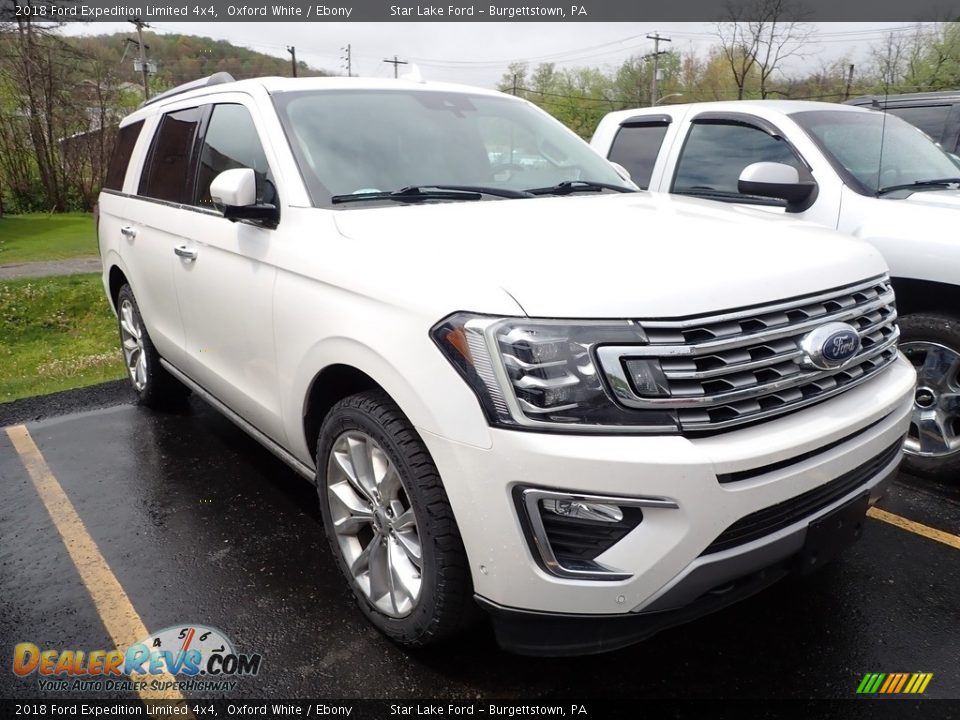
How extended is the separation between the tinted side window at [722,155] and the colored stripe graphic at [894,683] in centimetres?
297

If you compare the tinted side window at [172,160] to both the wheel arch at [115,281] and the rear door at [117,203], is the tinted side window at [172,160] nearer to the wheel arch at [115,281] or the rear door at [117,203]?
the rear door at [117,203]

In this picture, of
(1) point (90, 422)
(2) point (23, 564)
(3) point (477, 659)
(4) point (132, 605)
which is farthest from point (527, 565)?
(1) point (90, 422)

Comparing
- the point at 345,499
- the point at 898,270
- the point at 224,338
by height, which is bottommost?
the point at 345,499

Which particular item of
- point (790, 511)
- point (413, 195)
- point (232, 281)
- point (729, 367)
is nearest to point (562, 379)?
point (729, 367)

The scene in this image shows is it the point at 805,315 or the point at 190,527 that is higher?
the point at 805,315

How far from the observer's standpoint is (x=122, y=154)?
5.00m

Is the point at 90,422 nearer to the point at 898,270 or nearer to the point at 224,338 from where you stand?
the point at 224,338

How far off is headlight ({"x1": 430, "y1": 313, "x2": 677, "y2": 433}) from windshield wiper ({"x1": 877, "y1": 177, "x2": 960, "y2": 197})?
290cm

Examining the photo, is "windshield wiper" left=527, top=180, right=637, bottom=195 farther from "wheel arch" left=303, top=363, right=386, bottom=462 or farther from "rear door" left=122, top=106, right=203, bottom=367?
"rear door" left=122, top=106, right=203, bottom=367

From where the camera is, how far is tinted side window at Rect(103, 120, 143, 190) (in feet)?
15.8

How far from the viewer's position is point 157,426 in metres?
4.84

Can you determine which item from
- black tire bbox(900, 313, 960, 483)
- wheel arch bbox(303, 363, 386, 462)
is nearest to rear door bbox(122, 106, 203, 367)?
wheel arch bbox(303, 363, 386, 462)

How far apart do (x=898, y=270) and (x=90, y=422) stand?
500 centimetres

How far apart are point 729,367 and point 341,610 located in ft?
5.77
